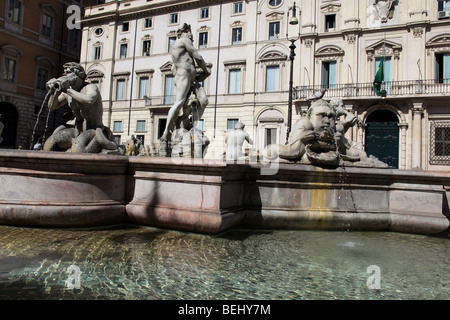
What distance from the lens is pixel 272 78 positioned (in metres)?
24.6

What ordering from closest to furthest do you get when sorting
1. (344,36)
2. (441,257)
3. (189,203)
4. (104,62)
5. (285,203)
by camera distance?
(441,257) < (189,203) < (285,203) < (344,36) < (104,62)

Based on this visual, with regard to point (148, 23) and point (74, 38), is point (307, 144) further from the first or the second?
point (74, 38)

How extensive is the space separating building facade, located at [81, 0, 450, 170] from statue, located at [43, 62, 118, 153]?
1405 cm

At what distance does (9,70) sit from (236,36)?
1855 centimetres

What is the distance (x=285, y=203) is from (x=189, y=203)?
131 cm

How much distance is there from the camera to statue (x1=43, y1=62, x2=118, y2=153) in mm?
4387

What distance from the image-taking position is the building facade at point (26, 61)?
25906mm

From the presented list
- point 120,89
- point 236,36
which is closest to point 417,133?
point 236,36

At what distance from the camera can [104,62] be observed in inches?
1203

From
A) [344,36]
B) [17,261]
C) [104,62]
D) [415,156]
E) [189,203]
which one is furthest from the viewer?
[104,62]

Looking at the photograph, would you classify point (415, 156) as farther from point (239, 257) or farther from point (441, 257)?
point (239, 257)

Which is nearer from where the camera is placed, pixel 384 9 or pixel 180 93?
pixel 180 93

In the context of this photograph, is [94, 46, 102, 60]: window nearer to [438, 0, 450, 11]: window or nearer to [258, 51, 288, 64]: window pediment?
[258, 51, 288, 64]: window pediment
